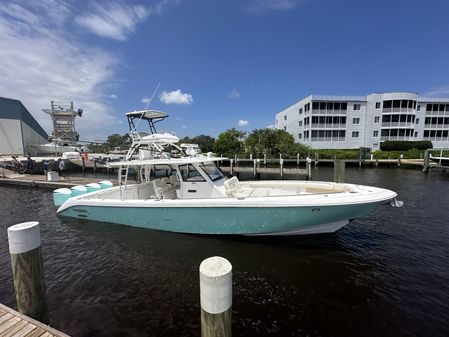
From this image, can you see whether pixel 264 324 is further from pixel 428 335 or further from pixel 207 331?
pixel 428 335

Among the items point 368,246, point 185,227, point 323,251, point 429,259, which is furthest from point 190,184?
point 429,259

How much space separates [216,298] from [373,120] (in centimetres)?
4553

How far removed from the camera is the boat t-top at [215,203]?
5.79m

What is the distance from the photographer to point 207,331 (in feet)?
8.10

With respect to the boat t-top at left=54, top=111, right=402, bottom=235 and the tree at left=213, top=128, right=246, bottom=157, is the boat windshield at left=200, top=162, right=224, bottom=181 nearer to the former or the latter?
the boat t-top at left=54, top=111, right=402, bottom=235

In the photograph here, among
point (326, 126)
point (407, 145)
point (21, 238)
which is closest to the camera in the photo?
point (21, 238)

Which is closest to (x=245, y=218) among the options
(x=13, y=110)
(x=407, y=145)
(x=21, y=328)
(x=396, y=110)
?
(x=21, y=328)

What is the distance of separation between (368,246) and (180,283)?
218 inches

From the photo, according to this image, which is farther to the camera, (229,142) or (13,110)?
(229,142)

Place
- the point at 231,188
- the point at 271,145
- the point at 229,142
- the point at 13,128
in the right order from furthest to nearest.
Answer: the point at 229,142, the point at 271,145, the point at 13,128, the point at 231,188

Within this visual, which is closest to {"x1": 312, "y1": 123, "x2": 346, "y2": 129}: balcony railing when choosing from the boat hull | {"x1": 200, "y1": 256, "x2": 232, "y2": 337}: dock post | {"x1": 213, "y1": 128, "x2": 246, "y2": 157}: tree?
{"x1": 213, "y1": 128, "x2": 246, "y2": 157}: tree

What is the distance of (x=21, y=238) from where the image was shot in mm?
3264

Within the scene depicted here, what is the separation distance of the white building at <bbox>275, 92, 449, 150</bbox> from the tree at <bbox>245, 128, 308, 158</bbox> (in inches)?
189

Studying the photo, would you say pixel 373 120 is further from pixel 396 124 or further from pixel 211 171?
pixel 211 171
